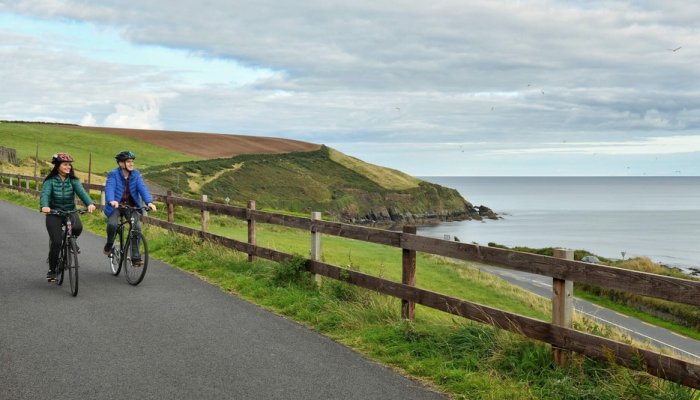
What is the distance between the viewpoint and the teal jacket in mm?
10734

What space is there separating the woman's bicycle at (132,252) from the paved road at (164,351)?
31 centimetres

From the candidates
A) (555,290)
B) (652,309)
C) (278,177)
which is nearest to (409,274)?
(555,290)

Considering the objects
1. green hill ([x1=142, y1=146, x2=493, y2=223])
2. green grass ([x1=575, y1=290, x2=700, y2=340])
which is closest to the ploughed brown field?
green hill ([x1=142, y1=146, x2=493, y2=223])

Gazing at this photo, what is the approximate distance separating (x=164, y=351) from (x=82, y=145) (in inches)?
3928

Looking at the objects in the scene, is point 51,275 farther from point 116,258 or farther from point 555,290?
point 555,290

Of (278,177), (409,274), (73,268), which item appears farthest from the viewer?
(278,177)

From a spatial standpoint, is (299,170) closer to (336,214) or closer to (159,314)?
(336,214)

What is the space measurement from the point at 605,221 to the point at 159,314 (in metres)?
130

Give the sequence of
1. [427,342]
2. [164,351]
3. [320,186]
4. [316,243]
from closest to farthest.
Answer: [164,351]
[427,342]
[316,243]
[320,186]

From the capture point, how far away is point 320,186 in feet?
379

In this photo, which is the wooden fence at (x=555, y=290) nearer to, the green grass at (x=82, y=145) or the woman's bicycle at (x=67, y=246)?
the woman's bicycle at (x=67, y=246)

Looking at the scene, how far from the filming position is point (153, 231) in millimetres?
18562

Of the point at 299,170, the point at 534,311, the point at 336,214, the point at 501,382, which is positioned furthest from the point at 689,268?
the point at 299,170

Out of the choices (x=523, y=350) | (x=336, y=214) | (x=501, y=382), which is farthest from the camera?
(x=336, y=214)
